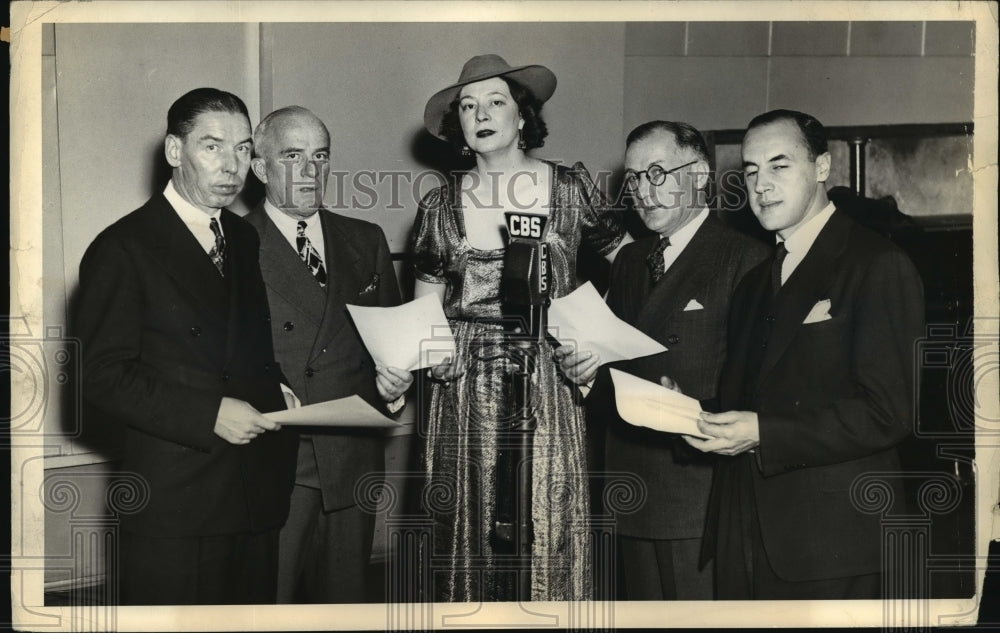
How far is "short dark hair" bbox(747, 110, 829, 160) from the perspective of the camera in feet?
10.4

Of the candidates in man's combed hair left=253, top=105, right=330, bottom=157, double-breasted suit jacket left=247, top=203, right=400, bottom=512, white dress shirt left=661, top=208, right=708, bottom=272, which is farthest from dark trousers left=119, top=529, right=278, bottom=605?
white dress shirt left=661, top=208, right=708, bottom=272

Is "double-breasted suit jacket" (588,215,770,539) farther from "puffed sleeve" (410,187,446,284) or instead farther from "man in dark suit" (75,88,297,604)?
"man in dark suit" (75,88,297,604)

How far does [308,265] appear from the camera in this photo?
313 centimetres

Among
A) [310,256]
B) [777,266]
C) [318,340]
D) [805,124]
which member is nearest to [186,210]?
[310,256]

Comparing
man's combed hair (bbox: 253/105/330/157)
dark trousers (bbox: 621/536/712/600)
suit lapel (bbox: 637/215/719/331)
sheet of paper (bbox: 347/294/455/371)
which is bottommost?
dark trousers (bbox: 621/536/712/600)

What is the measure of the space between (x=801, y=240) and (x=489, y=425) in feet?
3.44

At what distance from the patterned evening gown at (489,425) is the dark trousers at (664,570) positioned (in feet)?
0.42

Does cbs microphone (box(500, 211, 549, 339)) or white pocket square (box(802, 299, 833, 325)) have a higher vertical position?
cbs microphone (box(500, 211, 549, 339))

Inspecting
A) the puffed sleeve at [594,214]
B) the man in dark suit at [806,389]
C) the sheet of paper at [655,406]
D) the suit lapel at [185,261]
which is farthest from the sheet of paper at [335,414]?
the man in dark suit at [806,389]

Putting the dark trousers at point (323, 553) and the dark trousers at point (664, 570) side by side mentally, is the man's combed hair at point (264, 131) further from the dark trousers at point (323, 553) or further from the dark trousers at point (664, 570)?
the dark trousers at point (664, 570)

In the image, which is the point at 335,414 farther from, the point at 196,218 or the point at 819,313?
the point at 819,313

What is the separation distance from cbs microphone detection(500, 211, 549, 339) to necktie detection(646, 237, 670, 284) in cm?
32

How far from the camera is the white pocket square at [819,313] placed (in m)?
3.04

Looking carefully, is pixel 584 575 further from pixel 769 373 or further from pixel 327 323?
pixel 327 323
